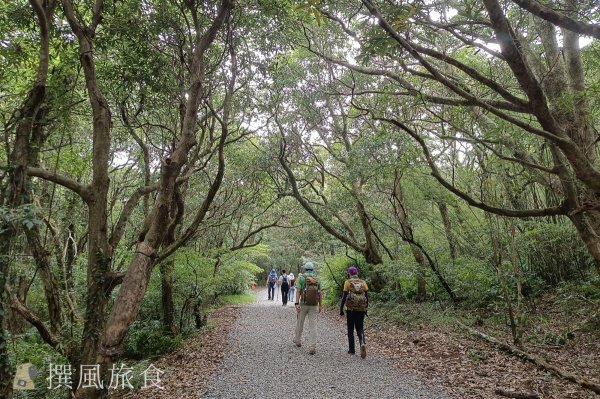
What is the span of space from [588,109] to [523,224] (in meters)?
5.23

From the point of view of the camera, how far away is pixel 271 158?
14.7 meters

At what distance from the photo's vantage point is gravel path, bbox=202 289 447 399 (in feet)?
20.4

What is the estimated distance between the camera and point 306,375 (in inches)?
284

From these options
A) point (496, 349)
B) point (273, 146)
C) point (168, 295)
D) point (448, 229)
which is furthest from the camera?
point (273, 146)

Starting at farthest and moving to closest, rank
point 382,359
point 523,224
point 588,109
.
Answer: point 523,224 < point 382,359 < point 588,109

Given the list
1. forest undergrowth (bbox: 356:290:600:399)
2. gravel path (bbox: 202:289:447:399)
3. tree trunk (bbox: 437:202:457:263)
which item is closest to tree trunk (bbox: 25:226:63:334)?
gravel path (bbox: 202:289:447:399)

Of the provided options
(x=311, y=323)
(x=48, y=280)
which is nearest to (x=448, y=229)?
(x=311, y=323)

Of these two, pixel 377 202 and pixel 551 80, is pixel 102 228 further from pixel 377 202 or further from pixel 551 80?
pixel 377 202

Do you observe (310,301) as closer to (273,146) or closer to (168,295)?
(168,295)

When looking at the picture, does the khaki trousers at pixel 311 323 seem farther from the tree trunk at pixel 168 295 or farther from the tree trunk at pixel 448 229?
the tree trunk at pixel 448 229

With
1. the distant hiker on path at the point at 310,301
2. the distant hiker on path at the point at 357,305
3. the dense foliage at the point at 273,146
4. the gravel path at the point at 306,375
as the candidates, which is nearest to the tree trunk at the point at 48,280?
the dense foliage at the point at 273,146

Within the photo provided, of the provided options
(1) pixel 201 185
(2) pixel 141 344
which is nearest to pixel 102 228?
(2) pixel 141 344

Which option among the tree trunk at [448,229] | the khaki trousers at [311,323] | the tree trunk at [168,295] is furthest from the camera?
the tree trunk at [448,229]

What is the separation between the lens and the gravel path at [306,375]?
6230mm
